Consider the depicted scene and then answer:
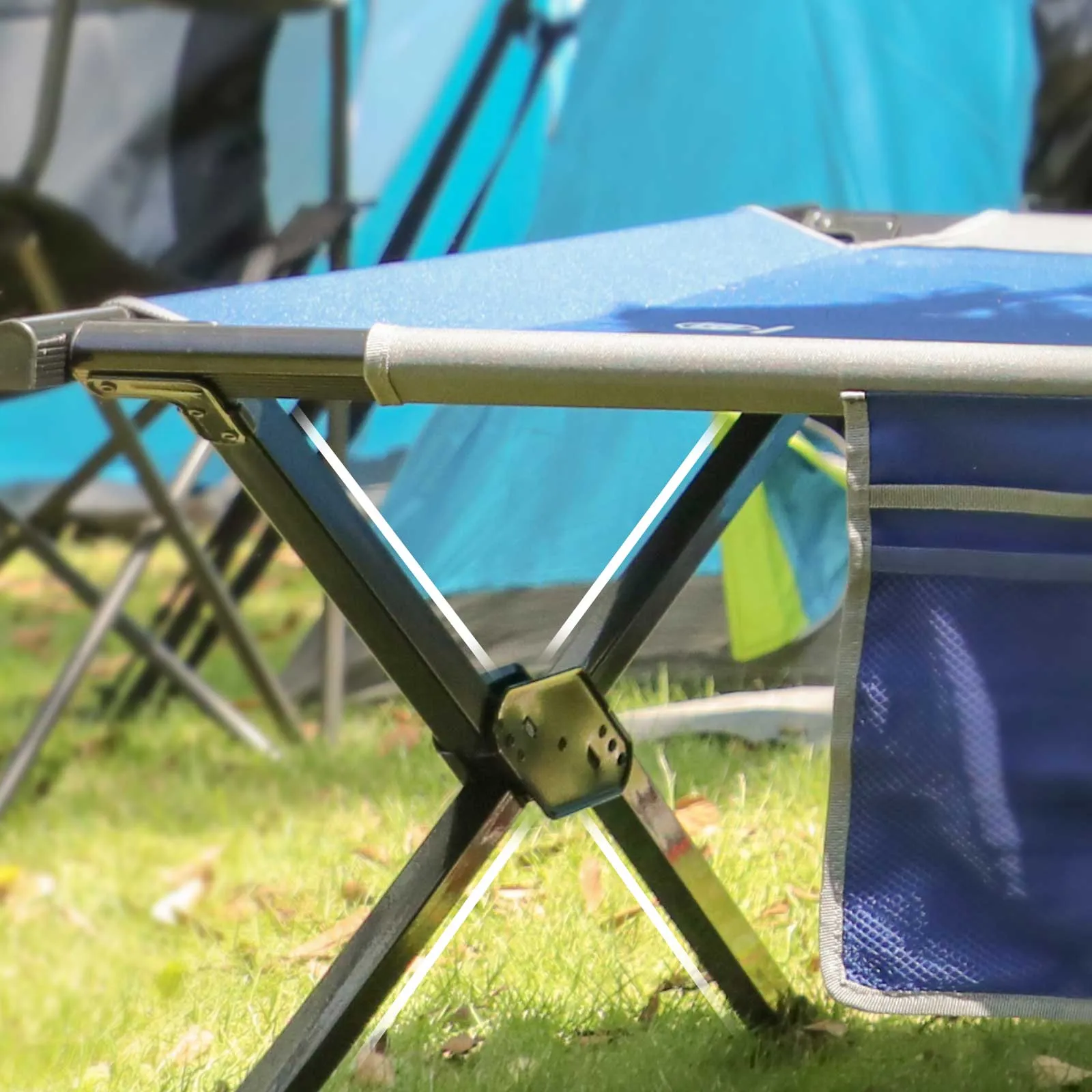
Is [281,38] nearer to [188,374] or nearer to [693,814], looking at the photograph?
[693,814]

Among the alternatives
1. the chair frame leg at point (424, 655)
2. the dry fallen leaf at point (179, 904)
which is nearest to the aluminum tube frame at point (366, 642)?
the chair frame leg at point (424, 655)

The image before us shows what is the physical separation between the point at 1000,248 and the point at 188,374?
33.3 inches

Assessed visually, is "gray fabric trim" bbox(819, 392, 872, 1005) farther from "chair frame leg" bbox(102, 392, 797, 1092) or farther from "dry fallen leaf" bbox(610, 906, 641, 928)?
"dry fallen leaf" bbox(610, 906, 641, 928)

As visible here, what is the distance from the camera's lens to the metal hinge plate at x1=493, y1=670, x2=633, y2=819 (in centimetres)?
114

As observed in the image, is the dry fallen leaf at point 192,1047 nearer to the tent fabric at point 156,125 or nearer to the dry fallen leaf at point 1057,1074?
the dry fallen leaf at point 1057,1074

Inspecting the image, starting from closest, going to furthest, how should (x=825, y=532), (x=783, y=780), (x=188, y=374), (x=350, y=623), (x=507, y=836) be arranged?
1. (x=188, y=374)
2. (x=350, y=623)
3. (x=507, y=836)
4. (x=825, y=532)
5. (x=783, y=780)

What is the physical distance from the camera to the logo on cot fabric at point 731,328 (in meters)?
1.03

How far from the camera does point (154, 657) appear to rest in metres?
2.54

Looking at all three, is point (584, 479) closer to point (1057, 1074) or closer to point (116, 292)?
point (1057, 1074)

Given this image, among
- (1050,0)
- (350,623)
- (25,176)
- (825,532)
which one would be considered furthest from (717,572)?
(1050,0)

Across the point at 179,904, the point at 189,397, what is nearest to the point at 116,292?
the point at 179,904

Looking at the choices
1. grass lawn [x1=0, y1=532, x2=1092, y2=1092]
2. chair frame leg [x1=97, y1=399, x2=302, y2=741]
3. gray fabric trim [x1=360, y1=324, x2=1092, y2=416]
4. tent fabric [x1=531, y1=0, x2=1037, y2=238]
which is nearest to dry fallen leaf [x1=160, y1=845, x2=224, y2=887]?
grass lawn [x1=0, y1=532, x2=1092, y2=1092]

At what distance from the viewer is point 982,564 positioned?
97cm

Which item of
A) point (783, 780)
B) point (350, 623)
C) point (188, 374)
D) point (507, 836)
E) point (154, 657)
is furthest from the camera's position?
point (154, 657)
